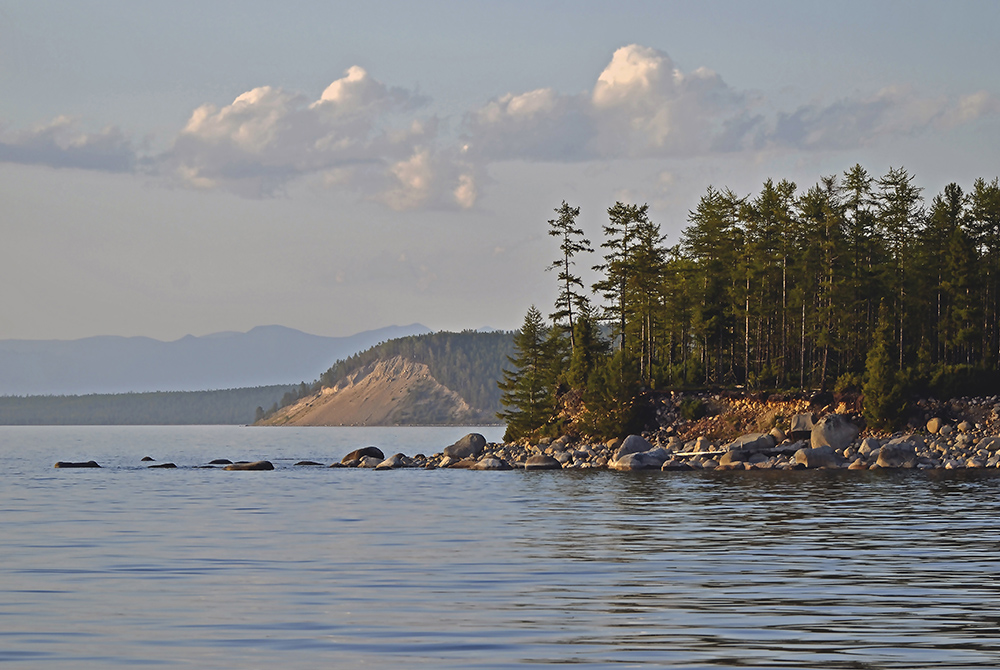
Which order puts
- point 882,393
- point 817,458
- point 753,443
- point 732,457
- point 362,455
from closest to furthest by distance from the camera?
point 817,458 < point 732,457 < point 753,443 < point 882,393 < point 362,455

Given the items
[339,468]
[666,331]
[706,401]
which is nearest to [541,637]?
[339,468]

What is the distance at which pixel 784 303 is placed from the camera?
85.5 meters

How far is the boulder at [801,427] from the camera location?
76.5 m

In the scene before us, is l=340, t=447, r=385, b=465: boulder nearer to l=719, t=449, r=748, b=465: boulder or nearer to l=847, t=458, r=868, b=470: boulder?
l=719, t=449, r=748, b=465: boulder

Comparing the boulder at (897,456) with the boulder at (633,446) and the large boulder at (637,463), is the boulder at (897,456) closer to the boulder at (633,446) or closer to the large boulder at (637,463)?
the large boulder at (637,463)

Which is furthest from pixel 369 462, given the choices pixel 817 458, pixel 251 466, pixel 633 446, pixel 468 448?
pixel 817 458

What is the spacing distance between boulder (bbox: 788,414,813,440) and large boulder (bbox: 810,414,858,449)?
4.81 feet

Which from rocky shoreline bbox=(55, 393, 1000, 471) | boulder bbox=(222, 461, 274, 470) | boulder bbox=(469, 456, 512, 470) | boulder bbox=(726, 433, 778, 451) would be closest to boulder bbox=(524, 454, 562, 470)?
rocky shoreline bbox=(55, 393, 1000, 471)

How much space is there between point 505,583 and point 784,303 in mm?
69396

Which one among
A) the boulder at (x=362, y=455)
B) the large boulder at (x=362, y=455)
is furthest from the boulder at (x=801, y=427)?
the large boulder at (x=362, y=455)

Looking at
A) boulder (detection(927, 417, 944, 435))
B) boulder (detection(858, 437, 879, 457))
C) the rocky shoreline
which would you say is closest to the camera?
the rocky shoreline

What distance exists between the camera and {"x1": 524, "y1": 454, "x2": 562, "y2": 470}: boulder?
233 ft

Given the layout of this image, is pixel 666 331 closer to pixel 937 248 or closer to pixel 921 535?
pixel 937 248

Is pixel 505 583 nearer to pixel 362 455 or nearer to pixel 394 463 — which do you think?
pixel 394 463
